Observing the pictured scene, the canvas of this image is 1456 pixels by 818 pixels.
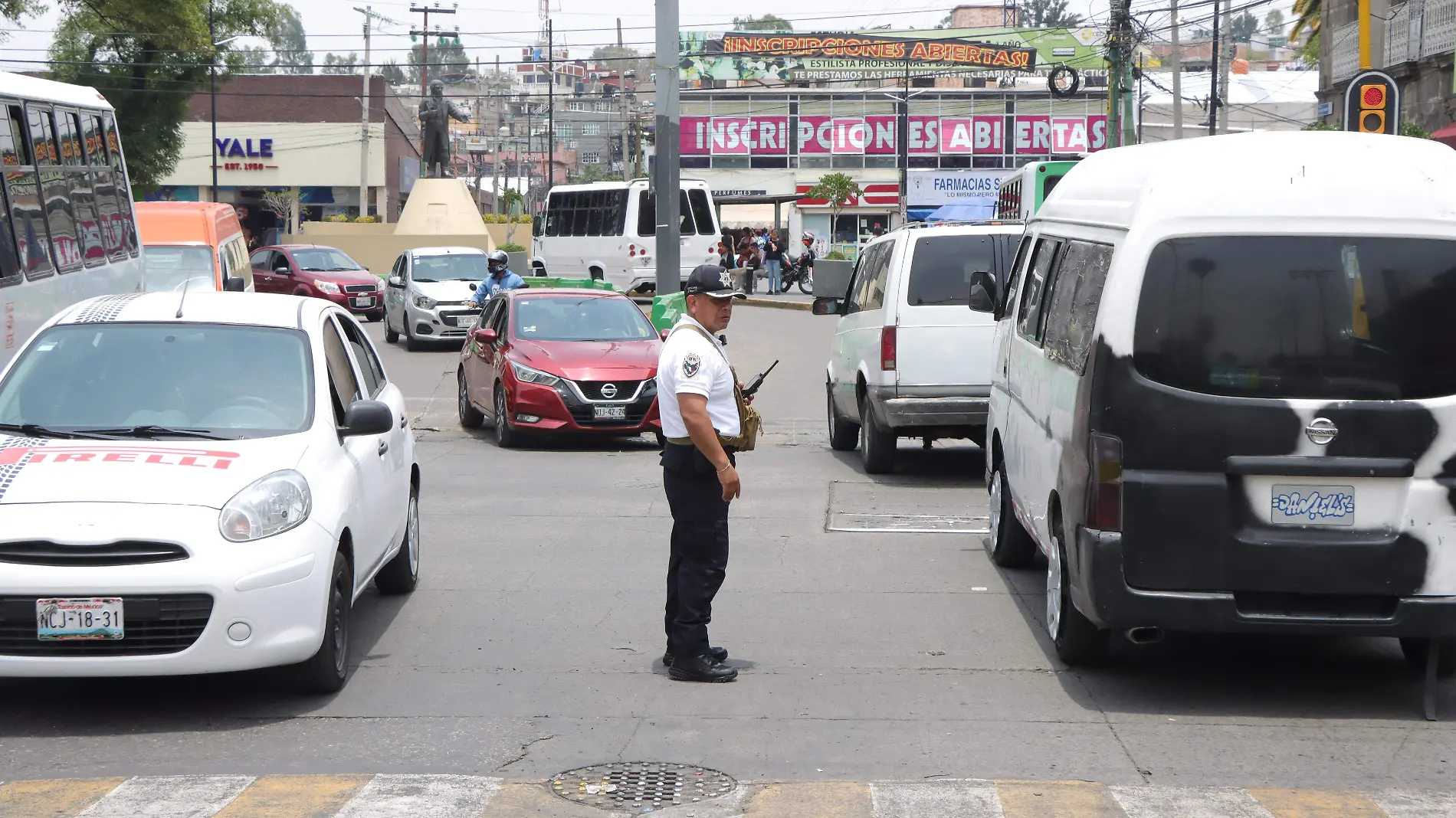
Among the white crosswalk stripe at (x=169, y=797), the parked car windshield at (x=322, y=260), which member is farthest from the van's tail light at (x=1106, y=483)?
the parked car windshield at (x=322, y=260)

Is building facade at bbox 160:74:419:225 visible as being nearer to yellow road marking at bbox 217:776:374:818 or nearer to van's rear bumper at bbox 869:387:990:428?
van's rear bumper at bbox 869:387:990:428

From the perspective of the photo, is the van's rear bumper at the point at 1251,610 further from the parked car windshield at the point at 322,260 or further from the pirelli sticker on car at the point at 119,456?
the parked car windshield at the point at 322,260

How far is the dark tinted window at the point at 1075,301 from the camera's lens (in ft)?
22.1

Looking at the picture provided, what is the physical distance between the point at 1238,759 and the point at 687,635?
7.61 feet

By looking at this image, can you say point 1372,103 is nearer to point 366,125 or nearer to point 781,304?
point 781,304

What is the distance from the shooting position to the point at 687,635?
686cm

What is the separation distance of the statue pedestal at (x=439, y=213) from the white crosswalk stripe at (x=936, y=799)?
47.6 meters

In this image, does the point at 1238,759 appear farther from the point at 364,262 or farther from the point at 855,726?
the point at 364,262

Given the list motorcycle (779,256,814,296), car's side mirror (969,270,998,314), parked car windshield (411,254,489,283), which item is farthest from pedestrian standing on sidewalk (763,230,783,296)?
car's side mirror (969,270,998,314)

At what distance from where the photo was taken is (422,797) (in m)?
5.19

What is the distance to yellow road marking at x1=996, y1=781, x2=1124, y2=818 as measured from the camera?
5.08 m

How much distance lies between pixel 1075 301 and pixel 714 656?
7.52 feet

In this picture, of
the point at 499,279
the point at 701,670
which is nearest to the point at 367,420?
the point at 701,670

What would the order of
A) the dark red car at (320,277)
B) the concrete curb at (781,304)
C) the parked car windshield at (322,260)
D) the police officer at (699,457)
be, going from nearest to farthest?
the police officer at (699,457)
the dark red car at (320,277)
the parked car windshield at (322,260)
the concrete curb at (781,304)
